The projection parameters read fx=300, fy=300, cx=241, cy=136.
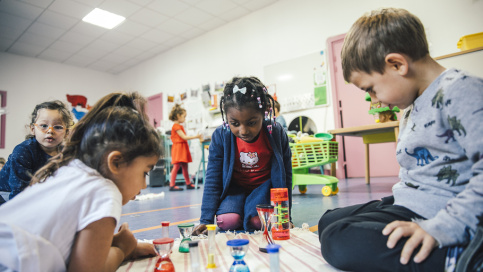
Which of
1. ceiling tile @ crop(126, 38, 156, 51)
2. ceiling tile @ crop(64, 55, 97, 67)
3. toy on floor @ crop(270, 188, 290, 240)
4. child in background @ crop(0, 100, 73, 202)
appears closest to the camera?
toy on floor @ crop(270, 188, 290, 240)

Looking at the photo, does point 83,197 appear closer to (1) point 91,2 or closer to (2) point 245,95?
(2) point 245,95

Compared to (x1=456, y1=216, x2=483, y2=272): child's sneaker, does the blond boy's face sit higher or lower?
higher

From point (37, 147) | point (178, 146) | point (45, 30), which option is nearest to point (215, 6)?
point (178, 146)

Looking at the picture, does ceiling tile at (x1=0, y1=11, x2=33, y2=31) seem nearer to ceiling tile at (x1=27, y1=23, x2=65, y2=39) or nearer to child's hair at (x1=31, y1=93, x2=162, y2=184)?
ceiling tile at (x1=27, y1=23, x2=65, y2=39)

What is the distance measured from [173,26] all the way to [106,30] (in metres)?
1.14

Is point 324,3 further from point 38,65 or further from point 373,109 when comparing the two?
point 38,65

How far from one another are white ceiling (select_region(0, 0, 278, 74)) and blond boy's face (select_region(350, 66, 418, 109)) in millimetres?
4141

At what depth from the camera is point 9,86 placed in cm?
576

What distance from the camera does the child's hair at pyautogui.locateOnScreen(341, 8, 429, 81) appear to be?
693mm

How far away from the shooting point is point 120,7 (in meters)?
4.45

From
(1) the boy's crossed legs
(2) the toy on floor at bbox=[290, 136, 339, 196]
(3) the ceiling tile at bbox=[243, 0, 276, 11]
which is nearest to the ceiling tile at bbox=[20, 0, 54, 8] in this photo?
(3) the ceiling tile at bbox=[243, 0, 276, 11]

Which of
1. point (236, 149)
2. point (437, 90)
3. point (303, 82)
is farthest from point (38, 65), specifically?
point (437, 90)

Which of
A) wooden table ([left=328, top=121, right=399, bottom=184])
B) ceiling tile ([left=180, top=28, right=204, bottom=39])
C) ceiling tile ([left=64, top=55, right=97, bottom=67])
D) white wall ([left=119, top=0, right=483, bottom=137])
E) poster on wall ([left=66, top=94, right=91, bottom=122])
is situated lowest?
wooden table ([left=328, top=121, right=399, bottom=184])

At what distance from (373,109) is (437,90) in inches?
80.5
